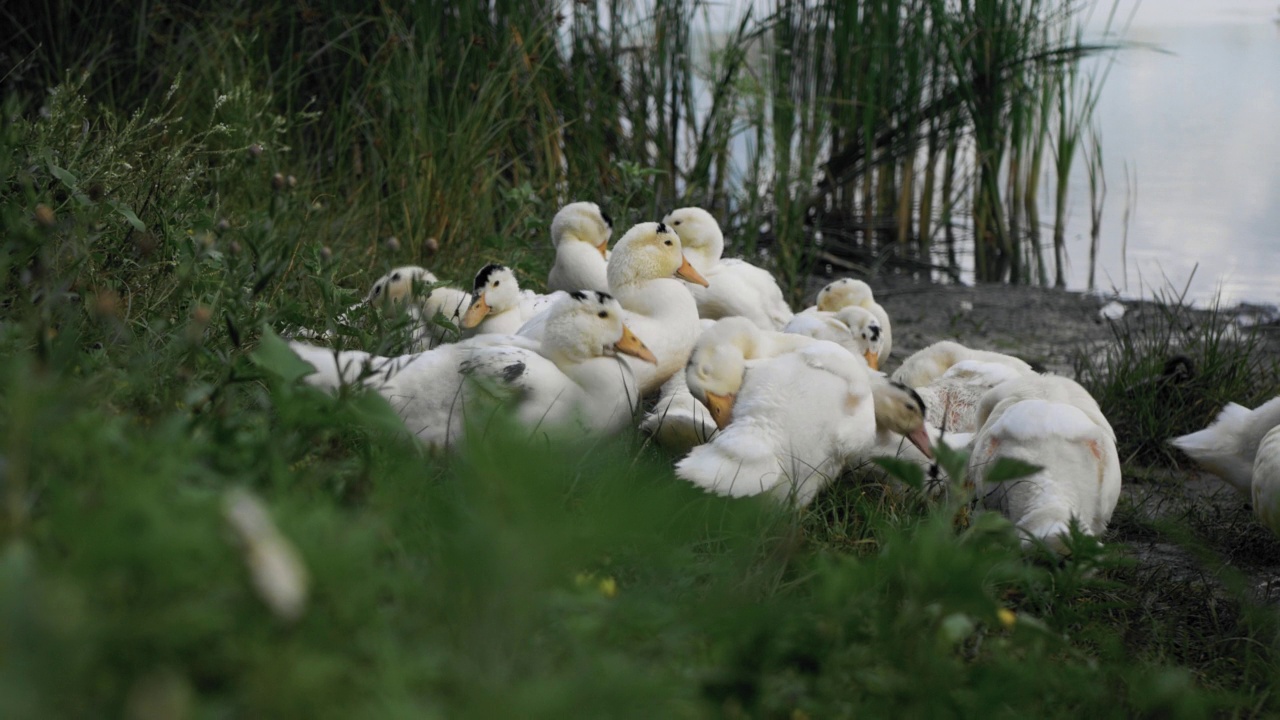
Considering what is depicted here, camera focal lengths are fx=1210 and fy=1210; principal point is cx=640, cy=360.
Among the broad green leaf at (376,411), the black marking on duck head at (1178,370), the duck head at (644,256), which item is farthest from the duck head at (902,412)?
the broad green leaf at (376,411)

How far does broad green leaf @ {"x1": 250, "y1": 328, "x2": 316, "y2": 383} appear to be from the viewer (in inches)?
87.4

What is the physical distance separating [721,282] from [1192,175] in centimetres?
756

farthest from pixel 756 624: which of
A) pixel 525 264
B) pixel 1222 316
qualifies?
pixel 1222 316

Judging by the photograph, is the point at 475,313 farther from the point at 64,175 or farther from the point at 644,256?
the point at 64,175

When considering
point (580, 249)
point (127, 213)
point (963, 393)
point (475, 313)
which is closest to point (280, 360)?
point (127, 213)

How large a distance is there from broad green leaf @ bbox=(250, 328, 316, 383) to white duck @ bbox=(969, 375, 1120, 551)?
182 cm

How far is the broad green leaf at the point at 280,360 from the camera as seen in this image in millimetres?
2219

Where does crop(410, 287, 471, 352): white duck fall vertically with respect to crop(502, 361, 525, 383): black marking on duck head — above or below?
below

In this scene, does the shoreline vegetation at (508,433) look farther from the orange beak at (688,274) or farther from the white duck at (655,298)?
the orange beak at (688,274)

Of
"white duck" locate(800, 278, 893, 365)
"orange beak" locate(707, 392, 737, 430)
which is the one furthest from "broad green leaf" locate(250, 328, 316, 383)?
"white duck" locate(800, 278, 893, 365)

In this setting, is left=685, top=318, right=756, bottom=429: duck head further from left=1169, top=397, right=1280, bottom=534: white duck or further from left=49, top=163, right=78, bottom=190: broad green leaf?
left=49, top=163, right=78, bottom=190: broad green leaf

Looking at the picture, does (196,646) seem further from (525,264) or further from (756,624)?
(525,264)

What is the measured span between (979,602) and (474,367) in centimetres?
169

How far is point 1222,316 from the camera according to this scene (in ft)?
21.8
